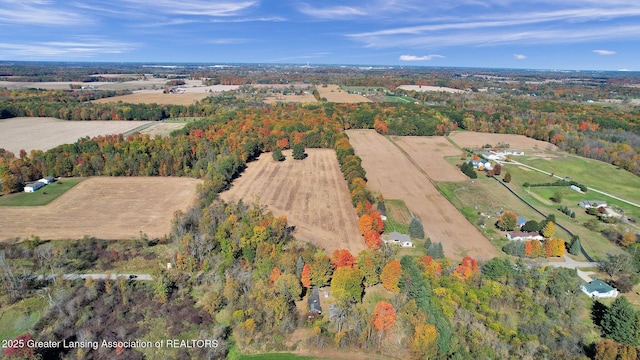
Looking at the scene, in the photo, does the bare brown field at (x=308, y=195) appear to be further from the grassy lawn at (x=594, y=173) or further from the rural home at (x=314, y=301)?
the grassy lawn at (x=594, y=173)

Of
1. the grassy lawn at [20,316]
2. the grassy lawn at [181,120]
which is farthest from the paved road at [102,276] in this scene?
the grassy lawn at [181,120]

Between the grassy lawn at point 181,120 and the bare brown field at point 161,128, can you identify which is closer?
the bare brown field at point 161,128

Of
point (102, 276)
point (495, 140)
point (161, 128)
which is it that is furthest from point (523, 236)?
point (161, 128)

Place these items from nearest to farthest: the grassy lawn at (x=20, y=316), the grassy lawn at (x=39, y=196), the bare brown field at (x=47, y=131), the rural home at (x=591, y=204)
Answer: the grassy lawn at (x=20, y=316), the grassy lawn at (x=39, y=196), the rural home at (x=591, y=204), the bare brown field at (x=47, y=131)

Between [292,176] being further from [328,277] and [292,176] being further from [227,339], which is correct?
[227,339]

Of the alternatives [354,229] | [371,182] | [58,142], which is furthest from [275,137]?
[58,142]

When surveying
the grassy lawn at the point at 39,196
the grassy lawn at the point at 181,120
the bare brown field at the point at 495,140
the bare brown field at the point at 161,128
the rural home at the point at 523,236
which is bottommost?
the rural home at the point at 523,236
